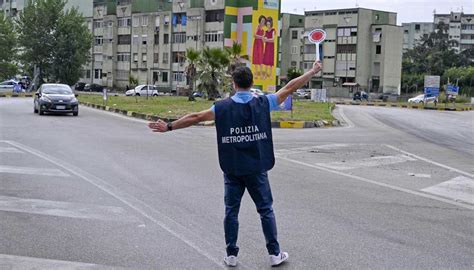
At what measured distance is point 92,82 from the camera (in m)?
104

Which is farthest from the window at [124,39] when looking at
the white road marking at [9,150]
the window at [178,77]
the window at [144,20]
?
the white road marking at [9,150]

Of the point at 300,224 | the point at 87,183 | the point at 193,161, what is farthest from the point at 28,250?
the point at 193,161

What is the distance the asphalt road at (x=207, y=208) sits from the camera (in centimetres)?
604

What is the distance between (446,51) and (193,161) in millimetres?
102940

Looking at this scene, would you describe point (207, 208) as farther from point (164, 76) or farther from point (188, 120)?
point (164, 76)

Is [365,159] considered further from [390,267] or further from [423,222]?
[390,267]

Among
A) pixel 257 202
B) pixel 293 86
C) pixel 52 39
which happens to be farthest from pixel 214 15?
pixel 257 202

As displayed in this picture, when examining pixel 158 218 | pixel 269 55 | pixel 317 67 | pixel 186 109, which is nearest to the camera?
pixel 317 67

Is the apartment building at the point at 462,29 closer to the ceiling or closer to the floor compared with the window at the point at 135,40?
closer to the ceiling

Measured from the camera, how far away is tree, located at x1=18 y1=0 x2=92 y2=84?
234ft

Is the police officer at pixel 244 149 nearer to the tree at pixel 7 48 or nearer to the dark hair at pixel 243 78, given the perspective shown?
the dark hair at pixel 243 78

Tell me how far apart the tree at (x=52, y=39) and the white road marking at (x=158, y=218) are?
6323cm

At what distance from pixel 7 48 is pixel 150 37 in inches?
1040

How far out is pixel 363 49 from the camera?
3354 inches
